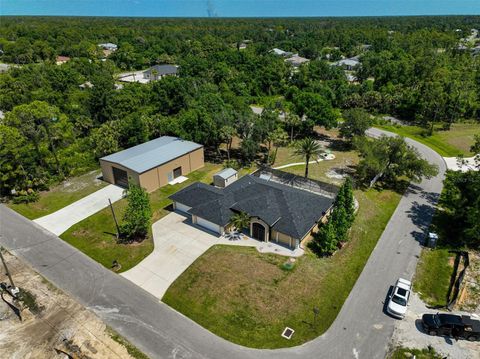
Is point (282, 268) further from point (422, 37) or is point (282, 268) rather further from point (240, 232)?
point (422, 37)

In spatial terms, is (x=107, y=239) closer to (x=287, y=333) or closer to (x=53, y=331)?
(x=53, y=331)

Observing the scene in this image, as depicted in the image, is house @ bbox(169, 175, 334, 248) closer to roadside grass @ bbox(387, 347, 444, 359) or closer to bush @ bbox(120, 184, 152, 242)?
bush @ bbox(120, 184, 152, 242)

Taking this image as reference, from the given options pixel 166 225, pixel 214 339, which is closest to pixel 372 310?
pixel 214 339

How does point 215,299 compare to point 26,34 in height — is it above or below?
below

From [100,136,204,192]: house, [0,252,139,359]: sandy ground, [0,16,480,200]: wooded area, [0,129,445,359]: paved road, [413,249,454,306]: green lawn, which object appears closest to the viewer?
[0,252,139,359]: sandy ground

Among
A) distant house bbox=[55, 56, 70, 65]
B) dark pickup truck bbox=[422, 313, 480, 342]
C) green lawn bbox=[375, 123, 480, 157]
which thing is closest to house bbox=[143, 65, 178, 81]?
distant house bbox=[55, 56, 70, 65]
